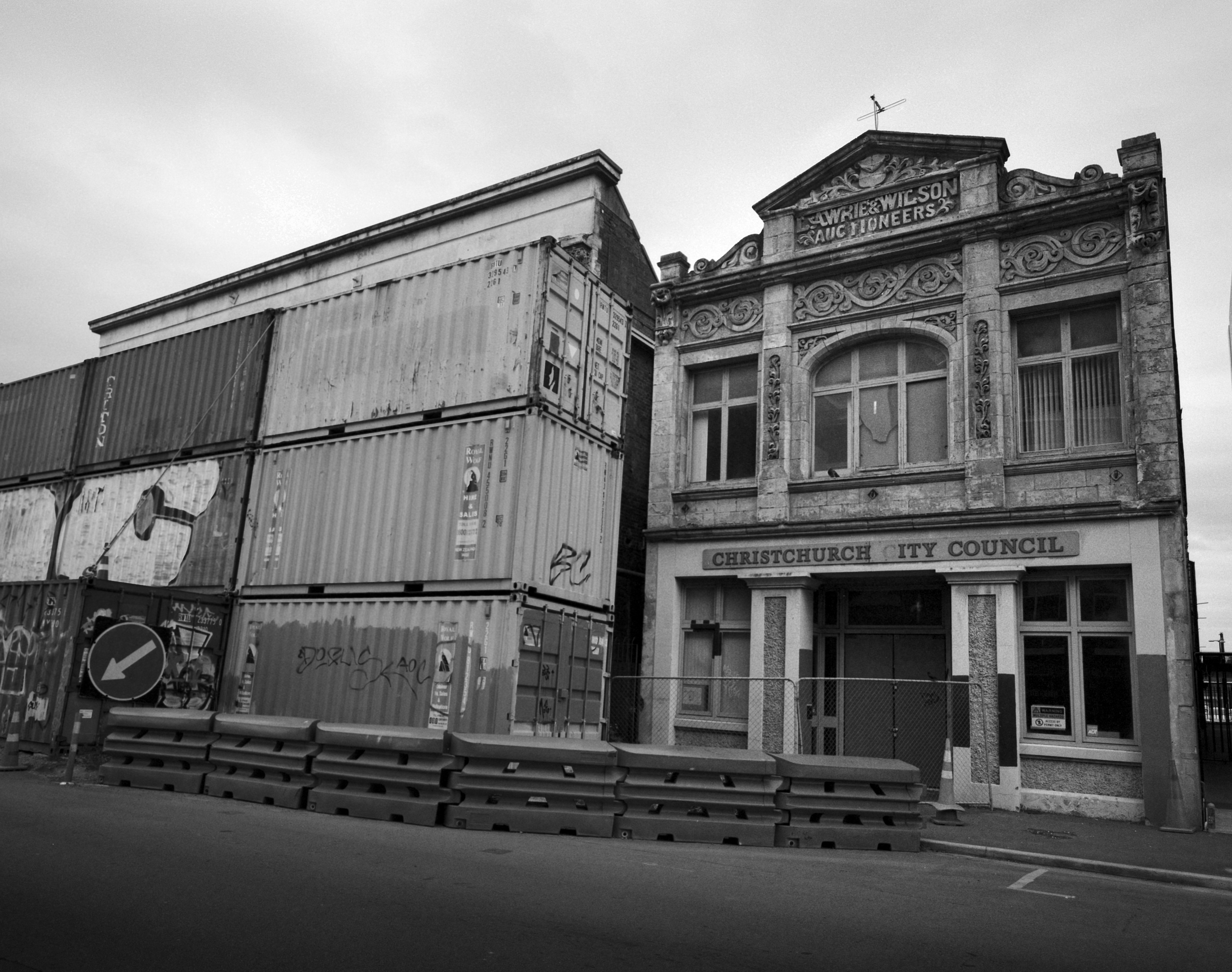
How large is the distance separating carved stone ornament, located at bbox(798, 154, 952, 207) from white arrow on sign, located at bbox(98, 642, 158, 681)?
12.1 metres

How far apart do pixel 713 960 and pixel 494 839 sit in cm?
403

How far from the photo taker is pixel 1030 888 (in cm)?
788

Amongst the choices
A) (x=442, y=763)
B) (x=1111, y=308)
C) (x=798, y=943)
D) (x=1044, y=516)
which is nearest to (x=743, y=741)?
(x=1044, y=516)

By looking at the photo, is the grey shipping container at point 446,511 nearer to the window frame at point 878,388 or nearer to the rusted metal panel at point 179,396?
the rusted metal panel at point 179,396

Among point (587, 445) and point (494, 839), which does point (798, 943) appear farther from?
point (587, 445)

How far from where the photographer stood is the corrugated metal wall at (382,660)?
1119 centimetres

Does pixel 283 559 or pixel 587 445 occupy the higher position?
pixel 587 445

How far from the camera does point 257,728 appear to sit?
34.4 ft

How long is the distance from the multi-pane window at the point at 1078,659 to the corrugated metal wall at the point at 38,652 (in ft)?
41.9

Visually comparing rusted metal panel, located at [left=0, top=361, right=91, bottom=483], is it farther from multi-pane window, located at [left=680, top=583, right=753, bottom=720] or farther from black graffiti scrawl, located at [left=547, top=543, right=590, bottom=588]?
multi-pane window, located at [left=680, top=583, right=753, bottom=720]

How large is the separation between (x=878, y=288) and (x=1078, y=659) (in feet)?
21.0

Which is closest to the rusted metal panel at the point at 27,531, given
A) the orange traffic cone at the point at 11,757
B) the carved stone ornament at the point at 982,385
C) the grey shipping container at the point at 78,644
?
the grey shipping container at the point at 78,644

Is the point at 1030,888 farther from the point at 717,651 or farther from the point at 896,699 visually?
the point at 717,651

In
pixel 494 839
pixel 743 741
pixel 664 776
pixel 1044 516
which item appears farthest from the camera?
pixel 743 741
